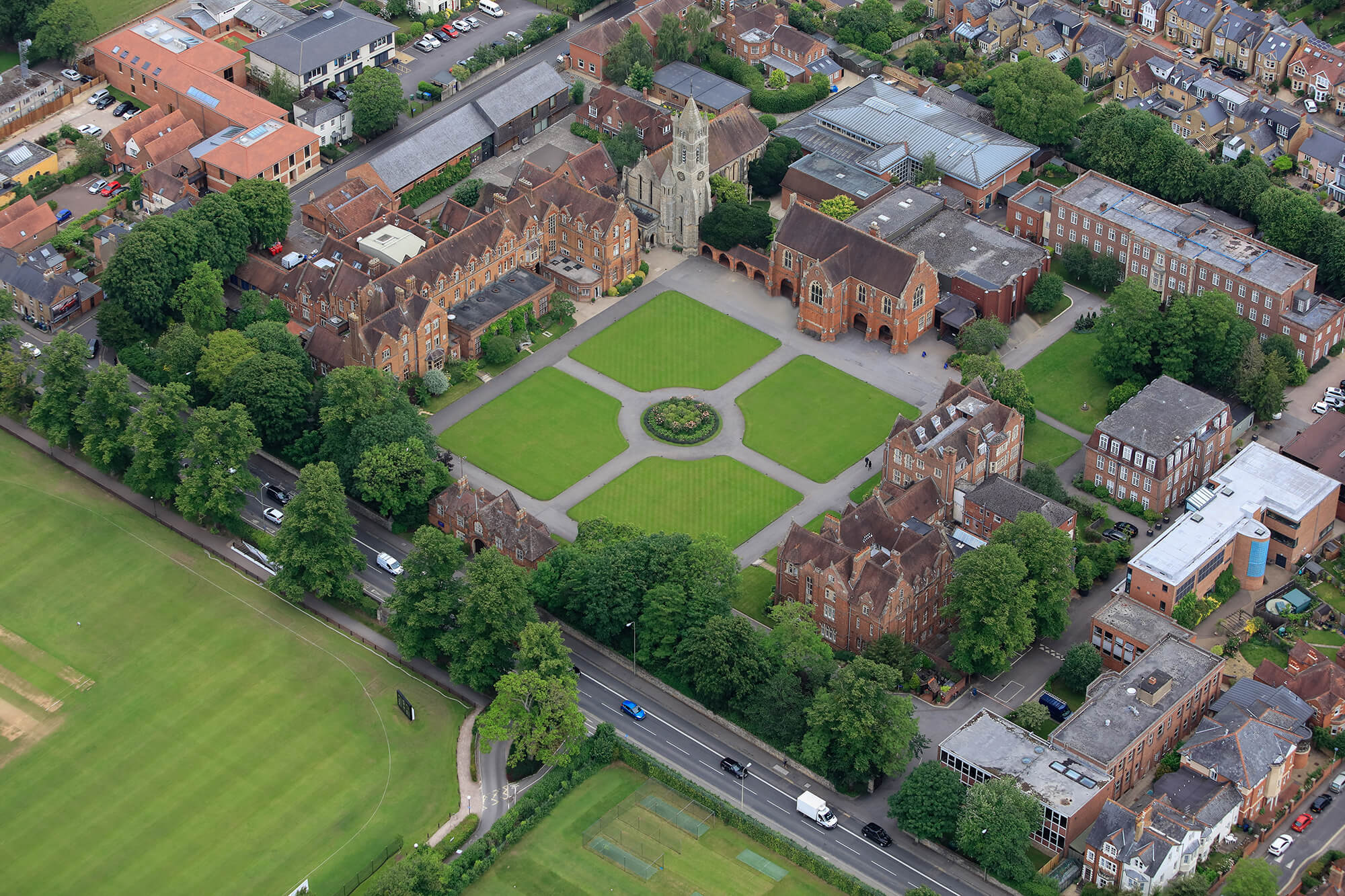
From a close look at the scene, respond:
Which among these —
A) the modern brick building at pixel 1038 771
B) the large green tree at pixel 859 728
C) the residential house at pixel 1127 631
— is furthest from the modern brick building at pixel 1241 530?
the large green tree at pixel 859 728

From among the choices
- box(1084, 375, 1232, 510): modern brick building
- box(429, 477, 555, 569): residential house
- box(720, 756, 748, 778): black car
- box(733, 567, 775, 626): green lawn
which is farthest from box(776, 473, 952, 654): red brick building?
box(429, 477, 555, 569): residential house

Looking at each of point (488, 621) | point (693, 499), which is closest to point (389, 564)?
Answer: point (488, 621)

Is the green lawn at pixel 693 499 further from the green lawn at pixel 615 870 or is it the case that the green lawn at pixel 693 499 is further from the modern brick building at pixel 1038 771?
the green lawn at pixel 615 870

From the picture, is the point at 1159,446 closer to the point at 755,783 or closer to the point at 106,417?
the point at 755,783

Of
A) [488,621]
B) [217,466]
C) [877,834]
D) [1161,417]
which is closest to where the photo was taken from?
[877,834]

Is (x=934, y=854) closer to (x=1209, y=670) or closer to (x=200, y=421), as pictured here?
(x=1209, y=670)

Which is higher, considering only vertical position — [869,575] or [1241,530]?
[869,575]
